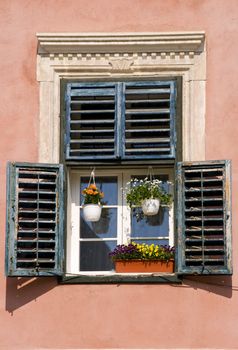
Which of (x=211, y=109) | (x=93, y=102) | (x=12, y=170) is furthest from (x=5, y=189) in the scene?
(x=211, y=109)

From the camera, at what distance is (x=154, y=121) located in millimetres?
13609

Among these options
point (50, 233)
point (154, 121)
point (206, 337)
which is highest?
point (154, 121)

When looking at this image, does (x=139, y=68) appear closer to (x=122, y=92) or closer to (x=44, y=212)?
(x=122, y=92)

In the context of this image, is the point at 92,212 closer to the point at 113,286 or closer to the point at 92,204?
the point at 92,204

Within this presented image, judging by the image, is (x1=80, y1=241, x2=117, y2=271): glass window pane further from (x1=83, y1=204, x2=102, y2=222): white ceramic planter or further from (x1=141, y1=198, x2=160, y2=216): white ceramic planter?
(x1=141, y1=198, x2=160, y2=216): white ceramic planter

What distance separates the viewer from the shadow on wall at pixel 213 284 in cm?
1313

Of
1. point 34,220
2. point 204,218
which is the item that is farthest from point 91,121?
point 204,218

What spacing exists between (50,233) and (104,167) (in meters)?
0.91

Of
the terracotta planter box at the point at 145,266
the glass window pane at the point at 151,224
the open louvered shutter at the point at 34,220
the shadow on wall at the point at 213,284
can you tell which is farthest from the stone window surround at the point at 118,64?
the shadow on wall at the point at 213,284

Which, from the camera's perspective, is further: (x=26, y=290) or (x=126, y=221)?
(x=126, y=221)

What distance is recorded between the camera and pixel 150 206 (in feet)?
44.4

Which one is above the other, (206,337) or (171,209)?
(171,209)

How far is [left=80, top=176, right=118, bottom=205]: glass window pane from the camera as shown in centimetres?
1385

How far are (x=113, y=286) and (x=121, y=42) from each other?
2335 mm
